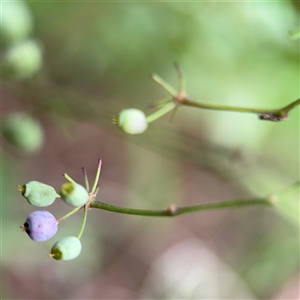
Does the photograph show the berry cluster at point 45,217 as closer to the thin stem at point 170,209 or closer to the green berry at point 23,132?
the thin stem at point 170,209

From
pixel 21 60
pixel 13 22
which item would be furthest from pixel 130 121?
pixel 13 22

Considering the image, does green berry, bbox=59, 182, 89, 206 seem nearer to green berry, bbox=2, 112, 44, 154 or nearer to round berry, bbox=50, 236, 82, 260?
round berry, bbox=50, 236, 82, 260

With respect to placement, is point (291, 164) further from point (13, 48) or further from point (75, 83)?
point (13, 48)

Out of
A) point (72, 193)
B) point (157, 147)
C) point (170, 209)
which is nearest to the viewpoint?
point (72, 193)

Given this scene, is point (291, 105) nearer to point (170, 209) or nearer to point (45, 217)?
point (170, 209)

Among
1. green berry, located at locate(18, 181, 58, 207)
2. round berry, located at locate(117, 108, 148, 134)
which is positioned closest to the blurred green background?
round berry, located at locate(117, 108, 148, 134)

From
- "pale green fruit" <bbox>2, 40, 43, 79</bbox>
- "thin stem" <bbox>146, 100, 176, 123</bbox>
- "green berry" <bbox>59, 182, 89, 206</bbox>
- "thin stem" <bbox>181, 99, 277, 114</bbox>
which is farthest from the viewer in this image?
"pale green fruit" <bbox>2, 40, 43, 79</bbox>
